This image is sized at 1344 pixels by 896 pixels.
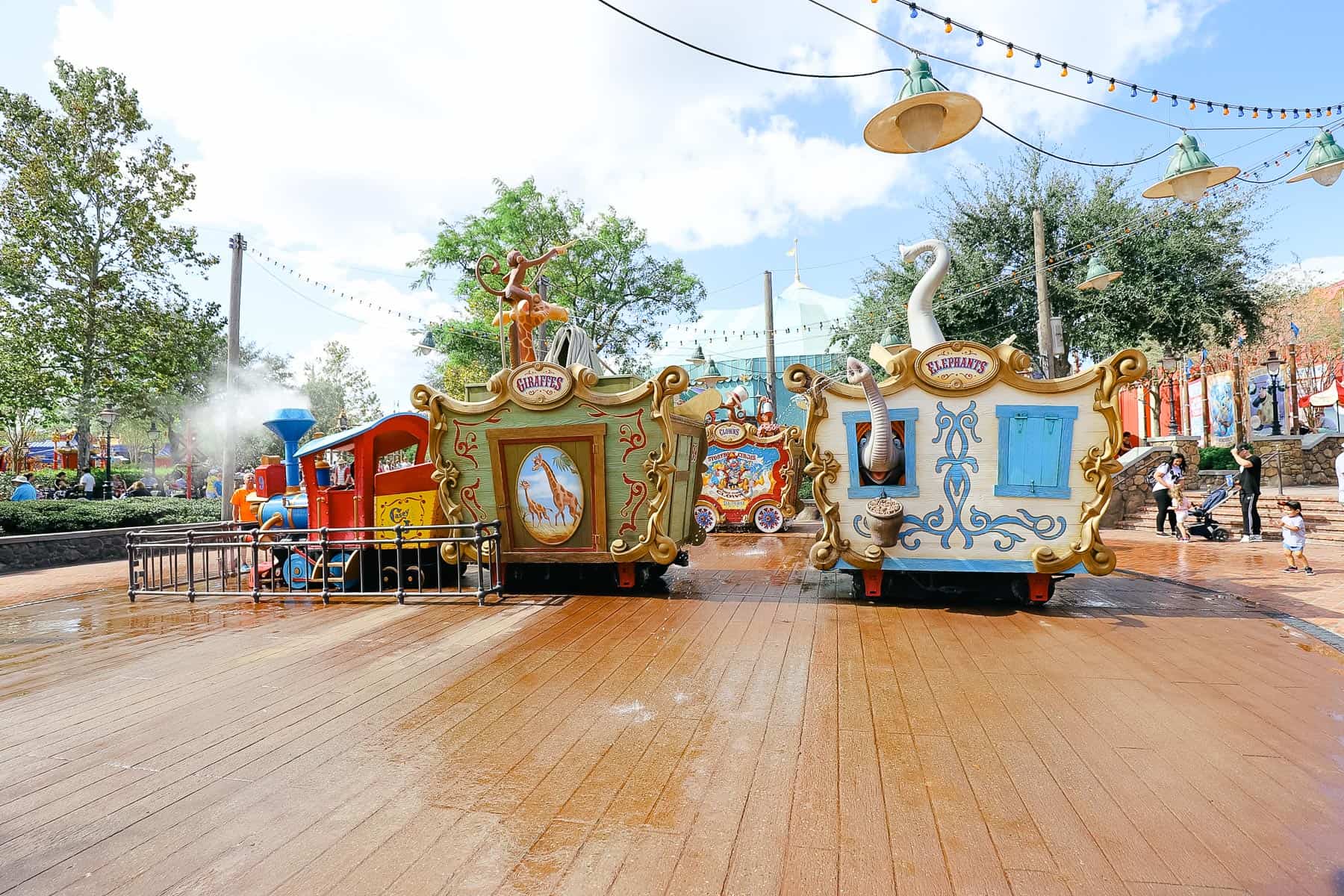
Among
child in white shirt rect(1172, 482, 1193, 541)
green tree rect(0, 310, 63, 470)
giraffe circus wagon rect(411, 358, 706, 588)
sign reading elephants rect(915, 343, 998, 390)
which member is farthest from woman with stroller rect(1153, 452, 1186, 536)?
green tree rect(0, 310, 63, 470)

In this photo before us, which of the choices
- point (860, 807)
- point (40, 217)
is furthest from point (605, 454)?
point (40, 217)

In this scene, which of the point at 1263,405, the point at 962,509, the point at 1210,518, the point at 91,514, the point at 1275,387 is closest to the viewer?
the point at 962,509

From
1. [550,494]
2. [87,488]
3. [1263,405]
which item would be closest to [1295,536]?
[550,494]

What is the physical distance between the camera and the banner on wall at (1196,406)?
2212 centimetres

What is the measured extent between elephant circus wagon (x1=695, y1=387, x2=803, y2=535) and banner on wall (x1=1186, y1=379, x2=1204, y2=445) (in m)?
14.4

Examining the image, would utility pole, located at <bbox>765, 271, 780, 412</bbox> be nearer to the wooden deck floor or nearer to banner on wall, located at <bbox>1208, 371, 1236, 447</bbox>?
banner on wall, located at <bbox>1208, 371, 1236, 447</bbox>

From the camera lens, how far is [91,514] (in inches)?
571

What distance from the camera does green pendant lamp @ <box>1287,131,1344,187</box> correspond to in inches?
299

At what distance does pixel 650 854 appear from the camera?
2725 mm

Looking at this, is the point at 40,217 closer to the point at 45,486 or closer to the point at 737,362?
the point at 45,486

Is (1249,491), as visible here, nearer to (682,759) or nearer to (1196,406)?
(682,759)

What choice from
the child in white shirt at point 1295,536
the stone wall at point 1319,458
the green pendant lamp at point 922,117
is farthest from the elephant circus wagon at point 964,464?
the stone wall at point 1319,458

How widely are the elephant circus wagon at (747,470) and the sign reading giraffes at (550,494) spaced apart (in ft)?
22.5

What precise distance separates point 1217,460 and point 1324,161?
11.4 m
